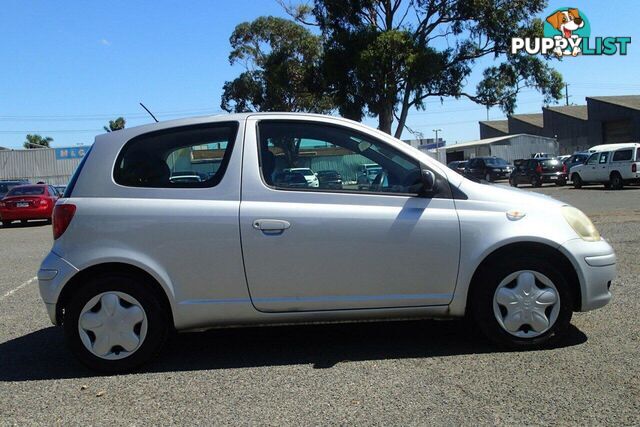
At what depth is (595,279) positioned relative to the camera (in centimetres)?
434

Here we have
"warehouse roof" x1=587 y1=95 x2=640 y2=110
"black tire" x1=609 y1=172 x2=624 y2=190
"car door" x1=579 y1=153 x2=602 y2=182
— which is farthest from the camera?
"warehouse roof" x1=587 y1=95 x2=640 y2=110

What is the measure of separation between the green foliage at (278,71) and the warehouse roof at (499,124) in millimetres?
51152

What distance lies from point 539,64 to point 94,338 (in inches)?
1065

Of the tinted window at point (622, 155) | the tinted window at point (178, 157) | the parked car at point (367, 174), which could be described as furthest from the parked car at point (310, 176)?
the tinted window at point (622, 155)

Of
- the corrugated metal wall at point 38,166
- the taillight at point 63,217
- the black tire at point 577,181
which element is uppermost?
the corrugated metal wall at point 38,166

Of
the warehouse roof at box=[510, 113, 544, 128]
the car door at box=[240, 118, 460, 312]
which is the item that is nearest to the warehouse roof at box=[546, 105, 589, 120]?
the warehouse roof at box=[510, 113, 544, 128]

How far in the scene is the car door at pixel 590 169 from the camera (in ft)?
87.5

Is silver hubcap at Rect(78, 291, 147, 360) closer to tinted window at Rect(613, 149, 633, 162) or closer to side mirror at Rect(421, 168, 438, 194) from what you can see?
side mirror at Rect(421, 168, 438, 194)

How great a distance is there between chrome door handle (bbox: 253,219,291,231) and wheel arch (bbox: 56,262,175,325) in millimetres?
839

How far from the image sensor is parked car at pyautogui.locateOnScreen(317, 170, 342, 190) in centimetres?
434

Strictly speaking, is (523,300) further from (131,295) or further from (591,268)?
(131,295)

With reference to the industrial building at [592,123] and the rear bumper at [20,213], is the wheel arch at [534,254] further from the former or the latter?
the industrial building at [592,123]

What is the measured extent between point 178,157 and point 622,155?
83.9 ft

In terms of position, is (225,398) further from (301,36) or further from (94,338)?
(301,36)
